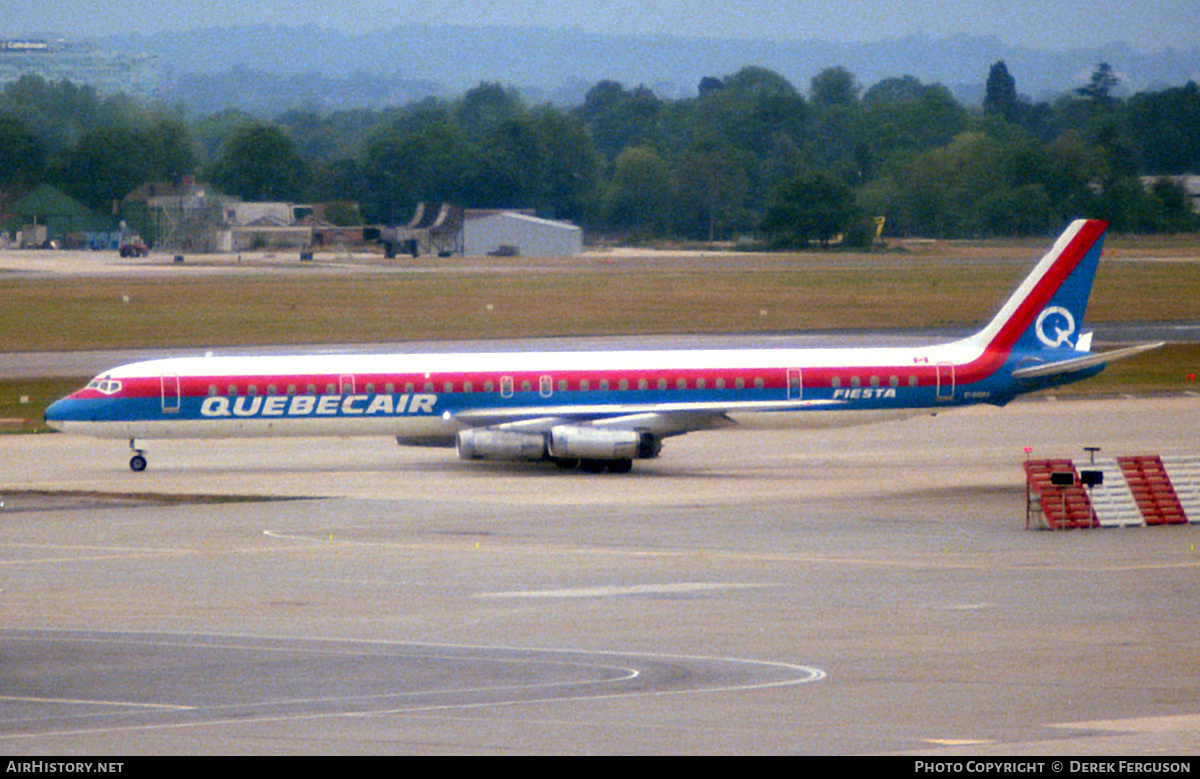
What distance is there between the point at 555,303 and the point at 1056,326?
6331 cm

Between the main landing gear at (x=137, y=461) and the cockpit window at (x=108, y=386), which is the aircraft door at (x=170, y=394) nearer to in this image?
the cockpit window at (x=108, y=386)

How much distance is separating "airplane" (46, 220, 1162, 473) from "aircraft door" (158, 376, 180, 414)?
0.03m

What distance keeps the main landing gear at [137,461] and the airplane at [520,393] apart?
0.10m

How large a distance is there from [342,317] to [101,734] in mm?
84207

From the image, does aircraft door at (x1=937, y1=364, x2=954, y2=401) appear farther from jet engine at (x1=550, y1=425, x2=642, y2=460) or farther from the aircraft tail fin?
jet engine at (x1=550, y1=425, x2=642, y2=460)

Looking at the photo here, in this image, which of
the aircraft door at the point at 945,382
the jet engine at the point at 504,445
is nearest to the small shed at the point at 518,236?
the aircraft door at the point at 945,382

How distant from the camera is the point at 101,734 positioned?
1909 cm

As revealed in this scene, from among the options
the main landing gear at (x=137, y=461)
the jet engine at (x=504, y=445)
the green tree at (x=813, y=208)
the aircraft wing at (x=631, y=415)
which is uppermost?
the green tree at (x=813, y=208)

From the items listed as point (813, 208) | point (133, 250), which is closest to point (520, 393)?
point (813, 208)

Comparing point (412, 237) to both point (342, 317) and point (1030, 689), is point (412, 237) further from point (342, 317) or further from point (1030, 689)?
point (1030, 689)

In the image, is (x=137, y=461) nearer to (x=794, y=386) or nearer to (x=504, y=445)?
(x=504, y=445)

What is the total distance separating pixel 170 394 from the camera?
47875 mm

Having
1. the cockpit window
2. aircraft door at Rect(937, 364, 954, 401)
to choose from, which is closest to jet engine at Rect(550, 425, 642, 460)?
aircraft door at Rect(937, 364, 954, 401)

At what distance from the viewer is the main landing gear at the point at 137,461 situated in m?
49.0
